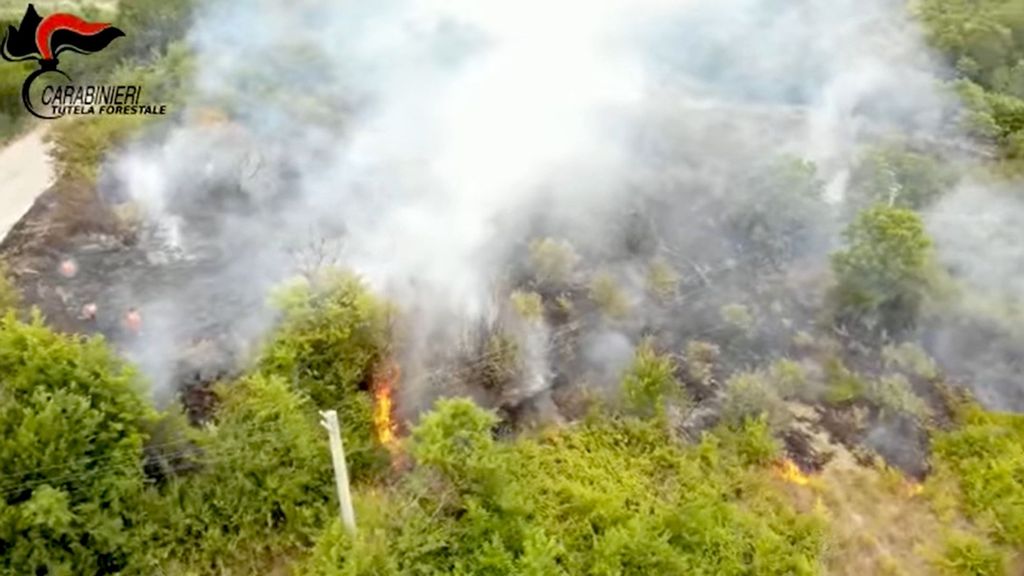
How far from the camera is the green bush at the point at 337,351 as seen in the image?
12.2 metres

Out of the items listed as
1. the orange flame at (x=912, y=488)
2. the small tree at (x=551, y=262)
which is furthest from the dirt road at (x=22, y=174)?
the orange flame at (x=912, y=488)

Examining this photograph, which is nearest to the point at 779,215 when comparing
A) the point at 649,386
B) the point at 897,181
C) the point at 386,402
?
the point at 897,181

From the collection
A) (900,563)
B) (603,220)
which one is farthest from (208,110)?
(900,563)

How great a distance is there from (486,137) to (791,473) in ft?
31.7

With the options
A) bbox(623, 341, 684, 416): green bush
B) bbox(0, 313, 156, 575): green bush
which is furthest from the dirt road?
bbox(623, 341, 684, 416): green bush

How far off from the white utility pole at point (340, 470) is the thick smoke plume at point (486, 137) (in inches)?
131

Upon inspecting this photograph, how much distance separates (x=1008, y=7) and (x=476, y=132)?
1785 centimetres

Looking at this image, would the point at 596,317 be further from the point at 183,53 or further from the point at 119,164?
the point at 183,53

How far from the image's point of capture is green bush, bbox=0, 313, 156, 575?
9836mm

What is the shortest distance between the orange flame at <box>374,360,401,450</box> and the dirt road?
8.61 meters

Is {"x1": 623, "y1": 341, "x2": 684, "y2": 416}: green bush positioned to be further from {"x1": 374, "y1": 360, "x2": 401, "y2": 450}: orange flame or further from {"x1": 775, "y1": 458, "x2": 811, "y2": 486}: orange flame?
{"x1": 374, "y1": 360, "x2": 401, "y2": 450}: orange flame

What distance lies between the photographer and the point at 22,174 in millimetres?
18922

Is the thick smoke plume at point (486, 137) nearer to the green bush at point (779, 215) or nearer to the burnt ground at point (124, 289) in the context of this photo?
the burnt ground at point (124, 289)

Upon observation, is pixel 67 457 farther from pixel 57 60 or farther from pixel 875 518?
pixel 57 60
